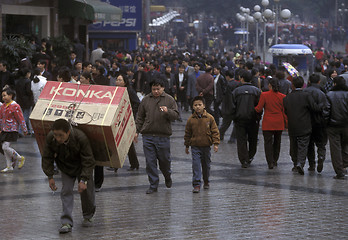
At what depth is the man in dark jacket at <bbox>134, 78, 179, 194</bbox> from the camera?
35.7ft

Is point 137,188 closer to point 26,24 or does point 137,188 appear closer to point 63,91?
point 63,91

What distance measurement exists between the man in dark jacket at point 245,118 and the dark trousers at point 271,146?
337 millimetres

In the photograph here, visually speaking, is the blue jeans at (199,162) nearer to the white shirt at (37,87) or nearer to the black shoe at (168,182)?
the black shoe at (168,182)

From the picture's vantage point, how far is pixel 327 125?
41.0 ft

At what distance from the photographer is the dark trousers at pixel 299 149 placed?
12.6m

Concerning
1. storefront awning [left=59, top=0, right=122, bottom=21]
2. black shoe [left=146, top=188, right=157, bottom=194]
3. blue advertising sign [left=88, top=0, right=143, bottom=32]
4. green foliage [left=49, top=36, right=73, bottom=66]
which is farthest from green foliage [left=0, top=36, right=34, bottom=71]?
blue advertising sign [left=88, top=0, right=143, bottom=32]

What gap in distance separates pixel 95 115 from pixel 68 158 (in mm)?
505

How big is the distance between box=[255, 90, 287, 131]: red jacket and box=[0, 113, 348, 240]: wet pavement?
69 centimetres

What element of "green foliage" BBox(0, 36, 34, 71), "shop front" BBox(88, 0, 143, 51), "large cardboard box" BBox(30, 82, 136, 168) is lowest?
"shop front" BBox(88, 0, 143, 51)

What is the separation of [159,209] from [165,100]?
176 cm

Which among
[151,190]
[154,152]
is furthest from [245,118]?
[151,190]

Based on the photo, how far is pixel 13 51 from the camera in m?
20.6

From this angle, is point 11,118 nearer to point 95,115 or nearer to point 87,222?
point 87,222

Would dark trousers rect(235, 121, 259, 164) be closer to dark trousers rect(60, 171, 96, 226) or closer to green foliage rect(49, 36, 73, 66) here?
dark trousers rect(60, 171, 96, 226)
